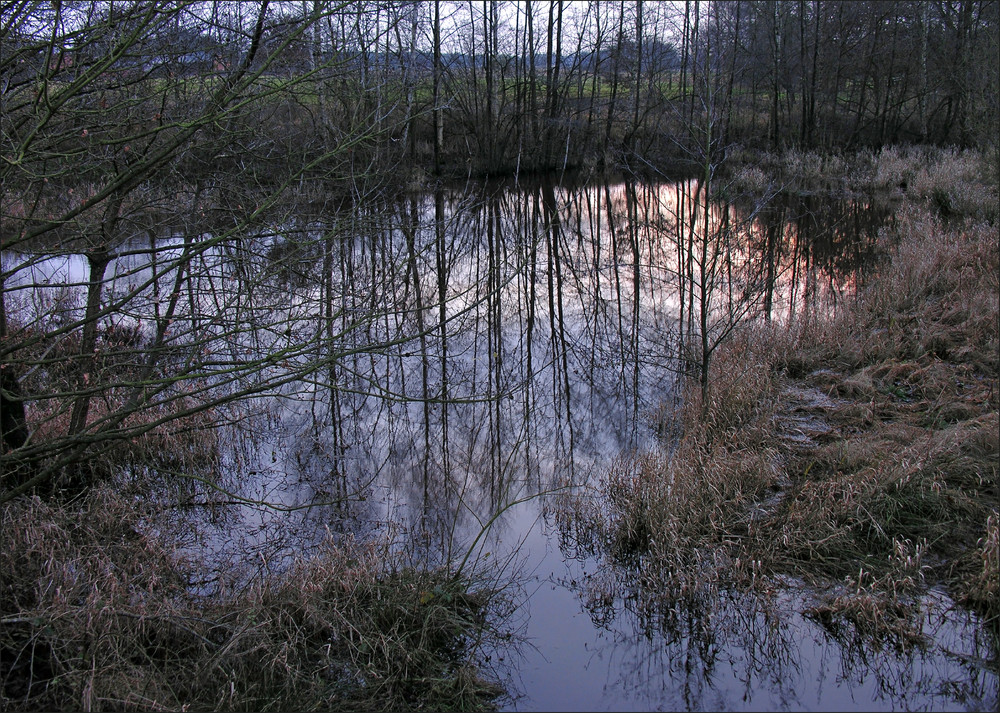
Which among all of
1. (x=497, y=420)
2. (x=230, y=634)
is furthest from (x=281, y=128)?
(x=230, y=634)

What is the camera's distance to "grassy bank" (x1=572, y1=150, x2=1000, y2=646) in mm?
4082

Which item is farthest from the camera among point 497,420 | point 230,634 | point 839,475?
point 497,420

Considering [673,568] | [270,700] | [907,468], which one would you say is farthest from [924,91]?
[270,700]

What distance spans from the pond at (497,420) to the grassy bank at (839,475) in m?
0.17

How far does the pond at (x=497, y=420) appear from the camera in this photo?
365 cm

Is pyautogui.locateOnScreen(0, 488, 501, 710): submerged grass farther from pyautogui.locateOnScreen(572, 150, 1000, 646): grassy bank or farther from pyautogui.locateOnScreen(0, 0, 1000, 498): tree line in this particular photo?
pyautogui.locateOnScreen(572, 150, 1000, 646): grassy bank

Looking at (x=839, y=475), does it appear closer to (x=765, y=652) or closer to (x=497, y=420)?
(x=765, y=652)

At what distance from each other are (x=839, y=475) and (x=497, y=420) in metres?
2.87

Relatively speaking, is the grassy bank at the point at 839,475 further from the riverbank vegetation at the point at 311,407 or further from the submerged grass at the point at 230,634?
the submerged grass at the point at 230,634

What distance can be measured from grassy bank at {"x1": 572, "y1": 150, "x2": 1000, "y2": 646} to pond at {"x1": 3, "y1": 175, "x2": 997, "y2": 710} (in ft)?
0.55

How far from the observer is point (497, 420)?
6.68 meters

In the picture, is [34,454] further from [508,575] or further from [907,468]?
[907,468]

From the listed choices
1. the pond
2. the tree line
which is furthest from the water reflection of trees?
the tree line

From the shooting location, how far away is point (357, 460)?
6.06m
